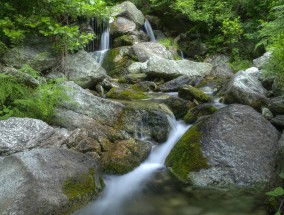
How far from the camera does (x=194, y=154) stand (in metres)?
4.55

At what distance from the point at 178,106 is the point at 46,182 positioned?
402cm

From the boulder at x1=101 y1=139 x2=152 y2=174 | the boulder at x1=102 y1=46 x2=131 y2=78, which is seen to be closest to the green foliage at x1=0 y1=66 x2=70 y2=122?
the boulder at x1=101 y1=139 x2=152 y2=174

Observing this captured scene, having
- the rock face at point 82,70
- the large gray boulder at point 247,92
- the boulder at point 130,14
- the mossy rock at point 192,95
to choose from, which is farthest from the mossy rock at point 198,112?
the boulder at point 130,14

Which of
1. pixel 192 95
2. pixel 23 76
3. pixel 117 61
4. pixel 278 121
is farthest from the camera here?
pixel 117 61

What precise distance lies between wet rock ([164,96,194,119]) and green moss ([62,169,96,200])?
10.5ft

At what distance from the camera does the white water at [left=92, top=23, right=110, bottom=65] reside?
1178 cm

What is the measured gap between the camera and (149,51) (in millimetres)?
12328

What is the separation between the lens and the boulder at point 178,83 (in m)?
9.33

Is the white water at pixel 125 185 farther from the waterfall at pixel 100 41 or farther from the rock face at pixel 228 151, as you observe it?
the waterfall at pixel 100 41

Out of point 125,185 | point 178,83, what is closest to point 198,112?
point 125,185

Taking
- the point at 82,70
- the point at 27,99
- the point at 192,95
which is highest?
the point at 82,70

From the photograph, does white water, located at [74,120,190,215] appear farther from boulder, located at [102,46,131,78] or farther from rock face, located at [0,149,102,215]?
boulder, located at [102,46,131,78]

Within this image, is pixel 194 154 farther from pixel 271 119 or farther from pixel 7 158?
pixel 7 158

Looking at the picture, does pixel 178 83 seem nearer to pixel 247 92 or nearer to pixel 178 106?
pixel 178 106
